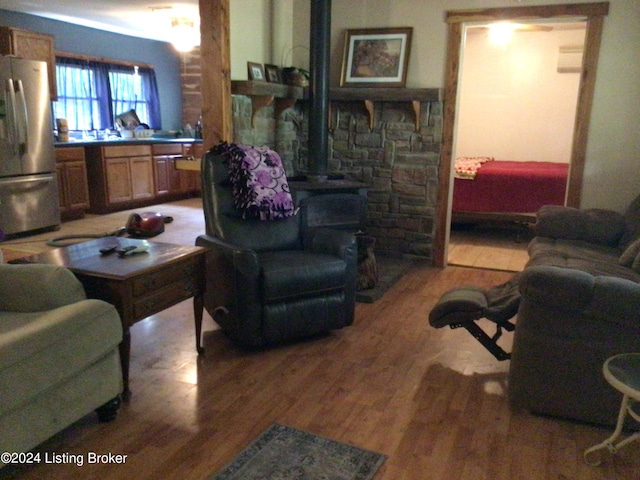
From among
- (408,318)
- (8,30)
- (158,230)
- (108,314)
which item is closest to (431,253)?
(408,318)

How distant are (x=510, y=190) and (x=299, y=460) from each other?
168 inches

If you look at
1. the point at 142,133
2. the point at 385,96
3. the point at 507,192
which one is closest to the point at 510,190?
the point at 507,192

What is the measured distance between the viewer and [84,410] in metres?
1.98

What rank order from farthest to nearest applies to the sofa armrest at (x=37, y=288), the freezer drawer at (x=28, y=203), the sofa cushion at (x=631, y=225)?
the freezer drawer at (x=28, y=203) < the sofa cushion at (x=631, y=225) < the sofa armrest at (x=37, y=288)

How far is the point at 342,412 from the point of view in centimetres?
227

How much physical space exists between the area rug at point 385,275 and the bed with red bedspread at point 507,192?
127 cm

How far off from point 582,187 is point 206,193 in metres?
2.83

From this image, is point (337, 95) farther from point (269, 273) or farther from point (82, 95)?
point (82, 95)

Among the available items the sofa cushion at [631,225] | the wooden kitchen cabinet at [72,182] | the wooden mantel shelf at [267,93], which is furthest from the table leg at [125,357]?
the wooden kitchen cabinet at [72,182]

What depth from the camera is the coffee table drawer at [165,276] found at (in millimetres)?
2191

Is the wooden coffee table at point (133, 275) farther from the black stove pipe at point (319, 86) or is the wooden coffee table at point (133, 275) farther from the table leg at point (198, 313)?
the black stove pipe at point (319, 86)

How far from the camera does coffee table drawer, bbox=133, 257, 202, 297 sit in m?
2.19

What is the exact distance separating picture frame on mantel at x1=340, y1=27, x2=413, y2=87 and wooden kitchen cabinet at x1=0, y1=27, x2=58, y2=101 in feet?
12.0

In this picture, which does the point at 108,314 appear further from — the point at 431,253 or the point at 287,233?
the point at 431,253
